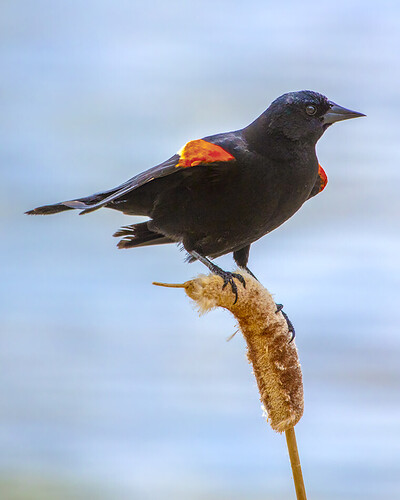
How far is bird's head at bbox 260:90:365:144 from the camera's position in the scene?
62.7 inches

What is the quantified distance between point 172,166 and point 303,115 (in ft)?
1.18

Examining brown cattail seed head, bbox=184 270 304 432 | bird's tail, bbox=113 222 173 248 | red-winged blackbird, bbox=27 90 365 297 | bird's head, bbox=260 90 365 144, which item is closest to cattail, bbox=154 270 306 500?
brown cattail seed head, bbox=184 270 304 432

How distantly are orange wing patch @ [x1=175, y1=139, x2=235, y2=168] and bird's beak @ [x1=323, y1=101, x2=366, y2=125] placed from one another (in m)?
0.28

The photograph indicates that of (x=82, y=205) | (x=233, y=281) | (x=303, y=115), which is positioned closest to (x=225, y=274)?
(x=233, y=281)

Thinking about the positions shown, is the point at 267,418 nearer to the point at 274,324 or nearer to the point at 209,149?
the point at 274,324

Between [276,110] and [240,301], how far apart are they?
0.70 meters

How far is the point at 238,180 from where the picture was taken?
5.08 feet

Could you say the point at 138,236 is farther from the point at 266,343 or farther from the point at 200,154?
the point at 266,343

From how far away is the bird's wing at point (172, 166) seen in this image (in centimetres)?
148

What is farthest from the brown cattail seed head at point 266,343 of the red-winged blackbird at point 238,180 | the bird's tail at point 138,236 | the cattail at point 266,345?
the bird's tail at point 138,236

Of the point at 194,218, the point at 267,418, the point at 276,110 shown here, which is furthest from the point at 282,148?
the point at 267,418

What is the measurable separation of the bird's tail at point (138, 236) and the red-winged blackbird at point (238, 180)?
0.58ft

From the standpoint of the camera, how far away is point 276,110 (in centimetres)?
161

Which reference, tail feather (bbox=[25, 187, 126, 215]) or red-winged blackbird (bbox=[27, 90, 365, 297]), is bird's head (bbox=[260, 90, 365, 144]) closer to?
red-winged blackbird (bbox=[27, 90, 365, 297])
